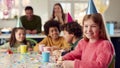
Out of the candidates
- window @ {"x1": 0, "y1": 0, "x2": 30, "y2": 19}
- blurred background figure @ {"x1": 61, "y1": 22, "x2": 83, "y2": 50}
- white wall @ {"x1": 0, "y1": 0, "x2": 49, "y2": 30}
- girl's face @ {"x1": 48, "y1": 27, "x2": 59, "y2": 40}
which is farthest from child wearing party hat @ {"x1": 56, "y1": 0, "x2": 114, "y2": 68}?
window @ {"x1": 0, "y1": 0, "x2": 30, "y2": 19}

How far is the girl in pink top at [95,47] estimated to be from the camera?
5.38 ft

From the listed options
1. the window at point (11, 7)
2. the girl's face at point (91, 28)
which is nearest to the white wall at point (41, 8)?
the window at point (11, 7)

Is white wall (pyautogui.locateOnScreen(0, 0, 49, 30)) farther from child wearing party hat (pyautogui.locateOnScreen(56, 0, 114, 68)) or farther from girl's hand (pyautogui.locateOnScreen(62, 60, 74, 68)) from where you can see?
girl's hand (pyautogui.locateOnScreen(62, 60, 74, 68))

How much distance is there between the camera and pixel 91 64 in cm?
164

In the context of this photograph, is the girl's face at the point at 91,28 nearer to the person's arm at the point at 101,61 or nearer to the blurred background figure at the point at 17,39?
the person's arm at the point at 101,61

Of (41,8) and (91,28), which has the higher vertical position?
(41,8)

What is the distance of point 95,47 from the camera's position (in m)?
1.80

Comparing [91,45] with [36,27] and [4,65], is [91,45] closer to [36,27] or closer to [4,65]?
[4,65]

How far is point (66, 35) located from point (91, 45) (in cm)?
85

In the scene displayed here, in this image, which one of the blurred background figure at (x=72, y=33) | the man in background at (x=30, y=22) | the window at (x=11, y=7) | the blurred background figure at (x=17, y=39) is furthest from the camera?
the window at (x=11, y=7)

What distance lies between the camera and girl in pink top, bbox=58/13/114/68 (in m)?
1.64

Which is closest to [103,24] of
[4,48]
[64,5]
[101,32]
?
[101,32]

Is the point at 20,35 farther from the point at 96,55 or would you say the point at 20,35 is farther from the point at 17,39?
the point at 96,55

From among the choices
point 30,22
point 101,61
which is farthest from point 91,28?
point 30,22
